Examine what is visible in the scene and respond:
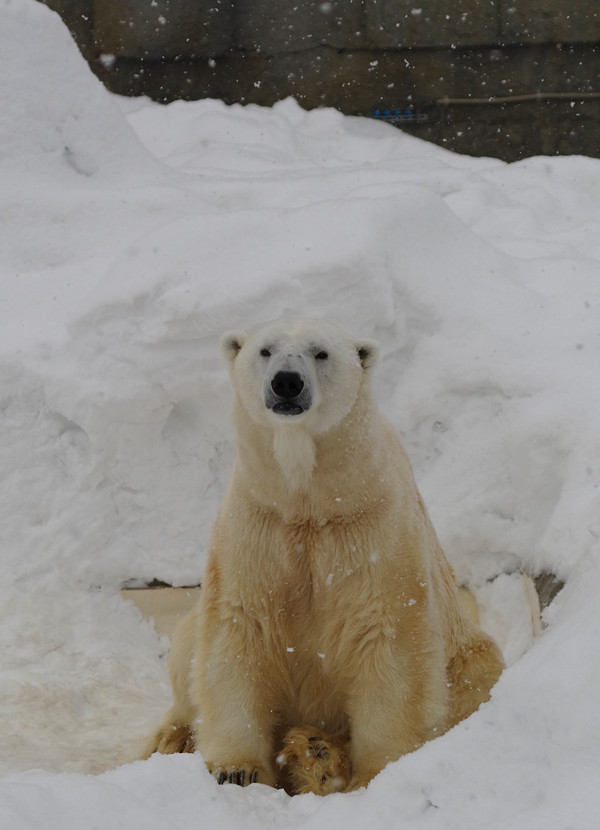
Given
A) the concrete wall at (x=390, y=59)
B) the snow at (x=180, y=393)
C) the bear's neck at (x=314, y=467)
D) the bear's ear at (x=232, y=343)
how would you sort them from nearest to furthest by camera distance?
1. the bear's neck at (x=314, y=467)
2. the bear's ear at (x=232, y=343)
3. the snow at (x=180, y=393)
4. the concrete wall at (x=390, y=59)

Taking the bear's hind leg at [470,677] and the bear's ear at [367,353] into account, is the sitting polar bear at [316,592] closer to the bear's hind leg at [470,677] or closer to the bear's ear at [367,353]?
the bear's ear at [367,353]

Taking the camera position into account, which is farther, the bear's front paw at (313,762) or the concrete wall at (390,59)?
the concrete wall at (390,59)

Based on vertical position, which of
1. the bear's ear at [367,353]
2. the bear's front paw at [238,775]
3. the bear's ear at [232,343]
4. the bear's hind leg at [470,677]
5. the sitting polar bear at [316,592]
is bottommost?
the bear's front paw at [238,775]

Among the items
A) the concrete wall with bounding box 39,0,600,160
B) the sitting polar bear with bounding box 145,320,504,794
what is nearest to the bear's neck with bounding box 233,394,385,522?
the sitting polar bear with bounding box 145,320,504,794

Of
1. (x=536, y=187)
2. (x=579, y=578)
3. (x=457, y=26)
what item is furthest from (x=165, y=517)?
(x=457, y=26)

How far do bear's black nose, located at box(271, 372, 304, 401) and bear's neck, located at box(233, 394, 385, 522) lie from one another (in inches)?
5.4

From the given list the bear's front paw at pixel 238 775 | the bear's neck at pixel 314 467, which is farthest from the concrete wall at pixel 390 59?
the bear's front paw at pixel 238 775

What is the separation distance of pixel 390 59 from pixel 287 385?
7.33 m

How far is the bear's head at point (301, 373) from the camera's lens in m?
2.37

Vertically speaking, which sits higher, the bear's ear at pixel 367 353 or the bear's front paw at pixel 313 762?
the bear's ear at pixel 367 353

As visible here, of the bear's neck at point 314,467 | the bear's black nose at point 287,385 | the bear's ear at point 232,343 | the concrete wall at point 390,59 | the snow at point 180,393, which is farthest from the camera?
the concrete wall at point 390,59

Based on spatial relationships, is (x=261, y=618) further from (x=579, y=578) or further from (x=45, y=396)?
(x=45, y=396)

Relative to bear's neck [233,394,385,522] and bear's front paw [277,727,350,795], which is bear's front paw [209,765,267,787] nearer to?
bear's front paw [277,727,350,795]

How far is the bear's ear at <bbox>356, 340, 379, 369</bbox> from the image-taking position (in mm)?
2676
